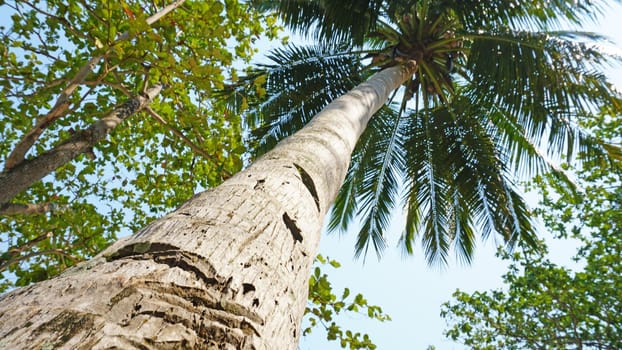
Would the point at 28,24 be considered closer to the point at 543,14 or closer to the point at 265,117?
the point at 265,117

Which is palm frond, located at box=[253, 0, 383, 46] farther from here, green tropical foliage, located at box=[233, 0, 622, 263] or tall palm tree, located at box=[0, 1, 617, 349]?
tall palm tree, located at box=[0, 1, 617, 349]

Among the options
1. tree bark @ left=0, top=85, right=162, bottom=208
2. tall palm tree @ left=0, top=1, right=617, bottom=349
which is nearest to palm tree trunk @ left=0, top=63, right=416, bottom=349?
tall palm tree @ left=0, top=1, right=617, bottom=349

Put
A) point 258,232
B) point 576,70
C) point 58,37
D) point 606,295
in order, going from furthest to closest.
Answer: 1. point 606,295
2. point 576,70
3. point 58,37
4. point 258,232

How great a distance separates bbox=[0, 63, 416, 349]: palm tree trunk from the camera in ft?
1.95

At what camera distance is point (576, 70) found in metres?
4.96

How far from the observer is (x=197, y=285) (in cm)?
73

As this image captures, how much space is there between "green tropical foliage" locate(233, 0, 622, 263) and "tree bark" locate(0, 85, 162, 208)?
7.73ft

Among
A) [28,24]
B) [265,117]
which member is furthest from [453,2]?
[28,24]

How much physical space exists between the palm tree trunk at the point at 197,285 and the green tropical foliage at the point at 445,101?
4392 mm

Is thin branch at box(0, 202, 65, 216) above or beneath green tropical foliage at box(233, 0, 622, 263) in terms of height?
beneath

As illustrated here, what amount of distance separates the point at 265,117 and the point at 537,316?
636cm

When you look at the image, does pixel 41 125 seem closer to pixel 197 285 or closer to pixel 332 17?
pixel 197 285

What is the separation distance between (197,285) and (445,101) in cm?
631

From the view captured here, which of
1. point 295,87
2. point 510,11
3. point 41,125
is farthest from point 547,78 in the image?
point 41,125
